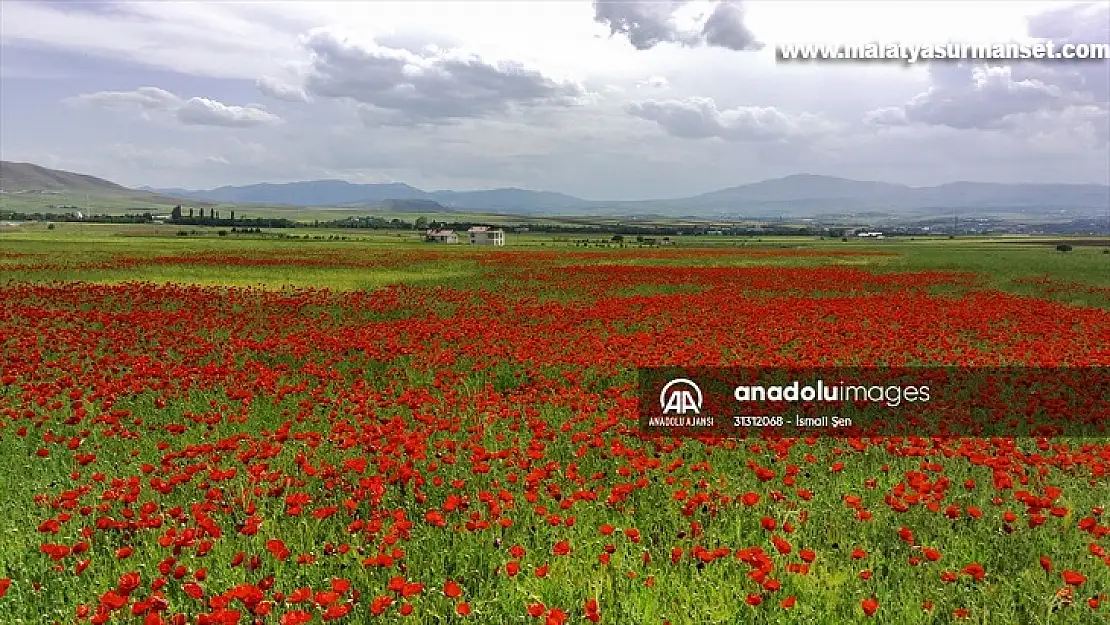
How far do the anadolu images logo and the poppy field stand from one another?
42 cm

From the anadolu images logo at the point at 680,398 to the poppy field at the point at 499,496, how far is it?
417 millimetres

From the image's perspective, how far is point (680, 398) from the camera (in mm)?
8766

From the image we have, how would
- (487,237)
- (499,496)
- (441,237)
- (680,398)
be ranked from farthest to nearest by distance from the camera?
(441,237), (487,237), (680,398), (499,496)

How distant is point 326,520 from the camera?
5.64 metres

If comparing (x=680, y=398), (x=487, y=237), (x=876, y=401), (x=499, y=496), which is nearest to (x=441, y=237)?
(x=487, y=237)

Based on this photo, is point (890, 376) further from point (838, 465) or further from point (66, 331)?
point (66, 331)

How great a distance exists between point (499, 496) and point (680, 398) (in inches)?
152

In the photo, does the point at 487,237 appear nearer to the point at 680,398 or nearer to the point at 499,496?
the point at 680,398

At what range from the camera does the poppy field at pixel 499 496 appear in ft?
14.5

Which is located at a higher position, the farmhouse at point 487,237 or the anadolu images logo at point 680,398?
the farmhouse at point 487,237

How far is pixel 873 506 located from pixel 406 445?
410cm

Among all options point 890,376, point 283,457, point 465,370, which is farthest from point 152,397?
point 890,376

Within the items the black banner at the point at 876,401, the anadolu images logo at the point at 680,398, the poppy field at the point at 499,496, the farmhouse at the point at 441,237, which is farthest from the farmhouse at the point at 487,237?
the anadolu images logo at the point at 680,398

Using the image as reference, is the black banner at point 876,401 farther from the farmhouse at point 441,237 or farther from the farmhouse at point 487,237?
the farmhouse at point 441,237
